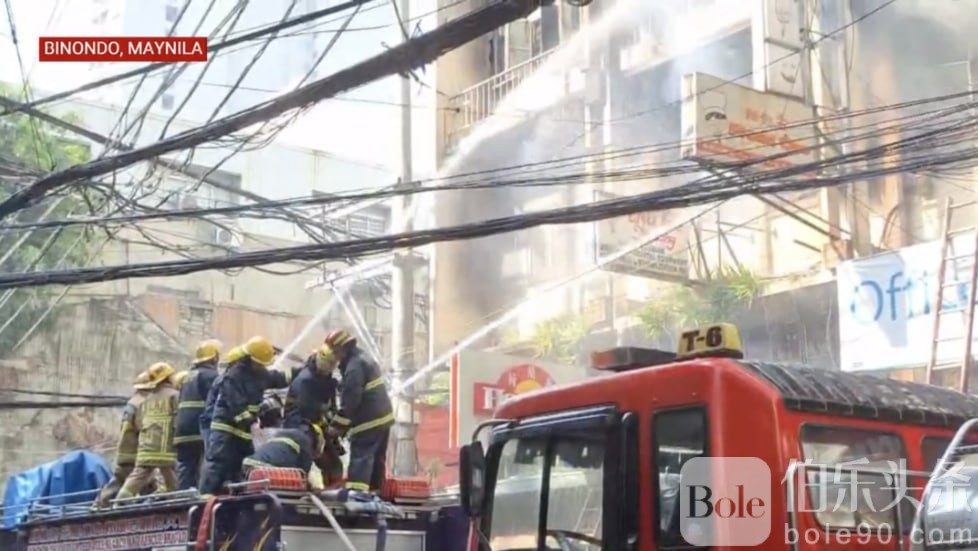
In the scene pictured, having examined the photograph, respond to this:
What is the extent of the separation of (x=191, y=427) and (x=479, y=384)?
23.5 feet

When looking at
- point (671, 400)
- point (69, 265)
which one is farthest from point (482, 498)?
point (69, 265)

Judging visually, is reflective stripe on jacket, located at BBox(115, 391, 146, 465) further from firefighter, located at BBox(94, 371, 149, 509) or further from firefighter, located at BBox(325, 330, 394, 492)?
firefighter, located at BBox(325, 330, 394, 492)

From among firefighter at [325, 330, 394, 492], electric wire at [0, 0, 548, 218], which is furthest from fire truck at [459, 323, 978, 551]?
electric wire at [0, 0, 548, 218]

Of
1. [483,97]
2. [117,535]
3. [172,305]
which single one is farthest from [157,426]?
[172,305]

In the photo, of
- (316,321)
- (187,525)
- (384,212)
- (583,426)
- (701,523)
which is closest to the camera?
(701,523)

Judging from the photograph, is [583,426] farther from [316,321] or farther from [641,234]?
[316,321]

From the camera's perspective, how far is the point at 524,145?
740 inches

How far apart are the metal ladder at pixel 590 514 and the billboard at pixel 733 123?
770cm

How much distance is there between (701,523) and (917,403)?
1.22 m

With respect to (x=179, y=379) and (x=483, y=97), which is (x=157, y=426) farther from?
(x=483, y=97)

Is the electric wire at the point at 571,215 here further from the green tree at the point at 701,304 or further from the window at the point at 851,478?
the green tree at the point at 701,304

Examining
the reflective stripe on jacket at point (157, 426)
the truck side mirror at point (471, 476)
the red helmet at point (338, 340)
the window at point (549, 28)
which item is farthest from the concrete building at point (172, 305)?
the truck side mirror at point (471, 476)

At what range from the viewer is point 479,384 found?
48.5ft

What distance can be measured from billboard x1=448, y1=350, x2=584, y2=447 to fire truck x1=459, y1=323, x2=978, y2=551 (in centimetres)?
959
